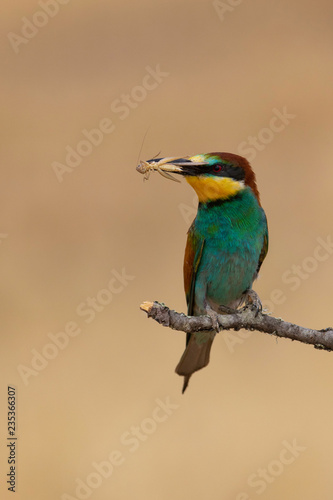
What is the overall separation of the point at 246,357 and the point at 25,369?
1.62 metres

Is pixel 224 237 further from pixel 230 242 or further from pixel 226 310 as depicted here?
pixel 226 310

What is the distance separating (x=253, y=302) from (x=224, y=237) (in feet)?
1.19

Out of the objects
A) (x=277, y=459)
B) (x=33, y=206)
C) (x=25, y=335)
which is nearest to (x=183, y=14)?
(x=33, y=206)

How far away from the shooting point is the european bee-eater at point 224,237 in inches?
121

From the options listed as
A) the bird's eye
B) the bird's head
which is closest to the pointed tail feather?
the bird's head

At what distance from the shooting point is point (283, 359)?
5.40m

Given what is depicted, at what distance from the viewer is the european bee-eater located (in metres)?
3.08

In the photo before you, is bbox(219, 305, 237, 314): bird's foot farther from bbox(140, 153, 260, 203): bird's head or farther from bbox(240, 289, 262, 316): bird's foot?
bbox(140, 153, 260, 203): bird's head

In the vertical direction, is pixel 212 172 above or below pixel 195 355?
above

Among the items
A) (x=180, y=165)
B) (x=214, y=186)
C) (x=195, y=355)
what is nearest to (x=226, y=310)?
(x=195, y=355)

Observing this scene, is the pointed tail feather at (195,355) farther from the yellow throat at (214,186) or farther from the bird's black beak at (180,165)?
the bird's black beak at (180,165)

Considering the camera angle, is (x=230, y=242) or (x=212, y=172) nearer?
(x=212, y=172)

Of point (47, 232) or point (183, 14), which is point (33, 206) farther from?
point (183, 14)

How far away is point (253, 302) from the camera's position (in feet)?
9.91
